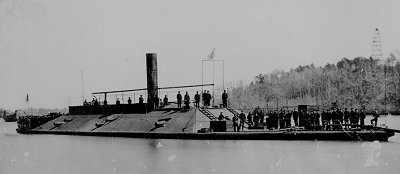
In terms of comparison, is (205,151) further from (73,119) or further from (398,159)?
(73,119)

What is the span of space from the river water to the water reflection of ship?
0.86m

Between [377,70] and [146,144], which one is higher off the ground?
[377,70]

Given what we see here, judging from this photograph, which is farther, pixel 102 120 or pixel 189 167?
pixel 102 120

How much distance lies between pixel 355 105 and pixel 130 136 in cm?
5596

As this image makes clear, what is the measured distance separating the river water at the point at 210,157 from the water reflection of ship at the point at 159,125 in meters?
0.86

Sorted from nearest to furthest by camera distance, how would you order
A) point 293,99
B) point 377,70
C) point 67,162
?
point 67,162
point 377,70
point 293,99

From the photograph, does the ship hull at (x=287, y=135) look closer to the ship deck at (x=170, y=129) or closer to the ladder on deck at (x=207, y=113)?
the ship deck at (x=170, y=129)

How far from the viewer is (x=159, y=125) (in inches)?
1286

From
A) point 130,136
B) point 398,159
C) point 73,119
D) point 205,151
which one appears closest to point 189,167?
point 205,151

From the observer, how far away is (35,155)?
2770 cm

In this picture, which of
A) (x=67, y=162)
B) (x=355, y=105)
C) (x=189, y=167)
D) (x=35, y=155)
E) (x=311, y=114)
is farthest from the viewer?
(x=355, y=105)

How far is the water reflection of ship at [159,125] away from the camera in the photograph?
26.3 m

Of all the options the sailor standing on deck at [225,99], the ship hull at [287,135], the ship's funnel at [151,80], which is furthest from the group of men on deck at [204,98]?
the ship hull at [287,135]

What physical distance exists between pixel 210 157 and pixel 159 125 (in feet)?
36.1
